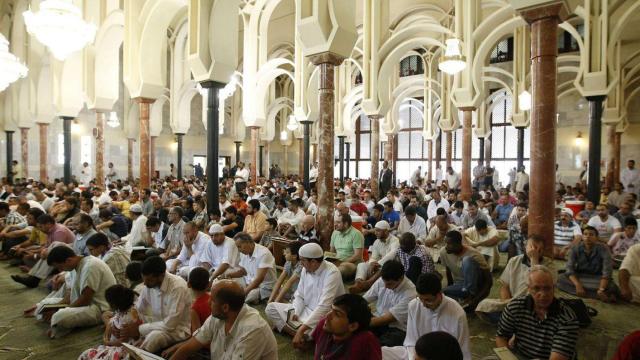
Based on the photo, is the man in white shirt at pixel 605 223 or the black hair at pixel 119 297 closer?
the black hair at pixel 119 297

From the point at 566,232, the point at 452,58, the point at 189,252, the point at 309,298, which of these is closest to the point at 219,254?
the point at 189,252

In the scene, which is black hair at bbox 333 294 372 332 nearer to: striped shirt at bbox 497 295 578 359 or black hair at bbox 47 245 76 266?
striped shirt at bbox 497 295 578 359

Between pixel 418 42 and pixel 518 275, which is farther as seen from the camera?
pixel 418 42

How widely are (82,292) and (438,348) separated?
3.32 meters

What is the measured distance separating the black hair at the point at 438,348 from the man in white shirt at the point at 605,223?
5760mm

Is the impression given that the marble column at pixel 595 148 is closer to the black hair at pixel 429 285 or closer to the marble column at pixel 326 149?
the marble column at pixel 326 149

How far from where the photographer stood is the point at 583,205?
847 centimetres

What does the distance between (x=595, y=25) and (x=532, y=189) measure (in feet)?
20.8

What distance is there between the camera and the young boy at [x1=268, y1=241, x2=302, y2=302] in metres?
4.01

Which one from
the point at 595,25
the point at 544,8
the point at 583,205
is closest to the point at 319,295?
the point at 544,8

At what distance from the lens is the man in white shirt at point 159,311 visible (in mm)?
3072

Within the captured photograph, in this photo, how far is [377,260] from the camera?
16.4ft

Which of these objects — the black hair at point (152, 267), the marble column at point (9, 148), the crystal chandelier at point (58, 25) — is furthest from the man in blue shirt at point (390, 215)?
the marble column at point (9, 148)

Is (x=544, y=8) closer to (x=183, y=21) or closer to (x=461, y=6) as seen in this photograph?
(x=461, y=6)
